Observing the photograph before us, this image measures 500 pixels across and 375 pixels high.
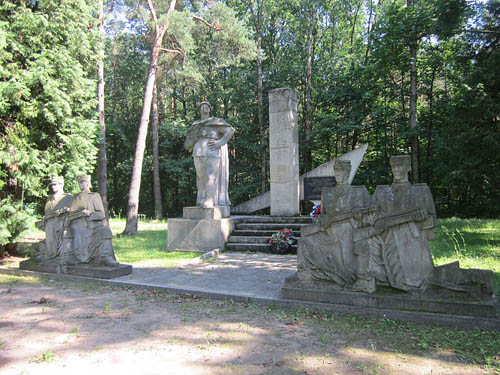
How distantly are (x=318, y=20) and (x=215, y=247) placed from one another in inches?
703

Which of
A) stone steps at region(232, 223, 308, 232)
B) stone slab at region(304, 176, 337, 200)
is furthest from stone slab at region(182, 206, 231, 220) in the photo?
stone slab at region(304, 176, 337, 200)

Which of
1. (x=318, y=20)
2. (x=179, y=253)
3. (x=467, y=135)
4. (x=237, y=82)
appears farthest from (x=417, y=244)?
(x=318, y=20)

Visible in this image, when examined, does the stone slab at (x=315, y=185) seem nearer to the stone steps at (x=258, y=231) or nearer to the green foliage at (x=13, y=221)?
the stone steps at (x=258, y=231)

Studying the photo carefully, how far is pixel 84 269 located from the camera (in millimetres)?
6133

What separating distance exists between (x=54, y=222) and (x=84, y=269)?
1205mm

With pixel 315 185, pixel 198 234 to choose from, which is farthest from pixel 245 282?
pixel 315 185

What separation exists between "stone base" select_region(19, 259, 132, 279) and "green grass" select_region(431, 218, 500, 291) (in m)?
5.90

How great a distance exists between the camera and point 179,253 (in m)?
8.77

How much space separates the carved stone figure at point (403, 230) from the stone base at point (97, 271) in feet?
14.3

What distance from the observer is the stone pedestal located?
29.4ft

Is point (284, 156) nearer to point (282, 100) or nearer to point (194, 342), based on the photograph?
point (282, 100)

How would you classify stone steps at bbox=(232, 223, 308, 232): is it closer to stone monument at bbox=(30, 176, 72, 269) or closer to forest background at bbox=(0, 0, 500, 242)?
forest background at bbox=(0, 0, 500, 242)

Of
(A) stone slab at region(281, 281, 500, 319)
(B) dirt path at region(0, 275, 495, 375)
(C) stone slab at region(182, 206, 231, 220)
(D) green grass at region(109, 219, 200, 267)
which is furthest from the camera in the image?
(C) stone slab at region(182, 206, 231, 220)

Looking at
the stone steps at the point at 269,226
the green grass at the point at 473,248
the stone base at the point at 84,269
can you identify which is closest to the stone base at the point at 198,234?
the stone steps at the point at 269,226
